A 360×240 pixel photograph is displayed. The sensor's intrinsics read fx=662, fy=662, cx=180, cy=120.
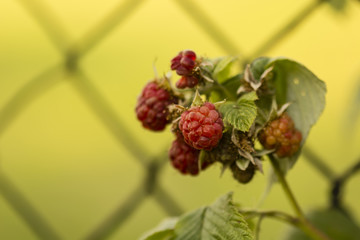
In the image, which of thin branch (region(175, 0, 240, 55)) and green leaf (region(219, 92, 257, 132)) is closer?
green leaf (region(219, 92, 257, 132))

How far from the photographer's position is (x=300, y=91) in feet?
1.99

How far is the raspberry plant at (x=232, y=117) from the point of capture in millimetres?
541

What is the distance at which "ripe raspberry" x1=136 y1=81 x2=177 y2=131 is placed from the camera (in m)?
0.59

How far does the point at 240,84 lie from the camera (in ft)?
1.95

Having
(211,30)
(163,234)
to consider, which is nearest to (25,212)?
(211,30)

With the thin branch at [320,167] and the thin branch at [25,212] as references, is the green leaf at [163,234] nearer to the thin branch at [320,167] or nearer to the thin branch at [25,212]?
the thin branch at [320,167]

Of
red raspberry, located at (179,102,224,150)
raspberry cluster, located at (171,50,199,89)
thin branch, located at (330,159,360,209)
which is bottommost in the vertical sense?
thin branch, located at (330,159,360,209)

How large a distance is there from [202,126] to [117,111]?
1.67 m

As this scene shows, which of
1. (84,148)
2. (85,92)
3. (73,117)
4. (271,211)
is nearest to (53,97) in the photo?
(73,117)

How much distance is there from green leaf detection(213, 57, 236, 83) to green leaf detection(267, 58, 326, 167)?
0.13 ft

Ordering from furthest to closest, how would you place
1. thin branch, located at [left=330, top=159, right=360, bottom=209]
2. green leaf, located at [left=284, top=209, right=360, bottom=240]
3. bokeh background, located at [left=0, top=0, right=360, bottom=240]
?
bokeh background, located at [left=0, top=0, right=360, bottom=240] < thin branch, located at [left=330, top=159, right=360, bottom=209] < green leaf, located at [left=284, top=209, right=360, bottom=240]

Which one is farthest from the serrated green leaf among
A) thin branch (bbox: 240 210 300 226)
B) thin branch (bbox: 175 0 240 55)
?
thin branch (bbox: 175 0 240 55)

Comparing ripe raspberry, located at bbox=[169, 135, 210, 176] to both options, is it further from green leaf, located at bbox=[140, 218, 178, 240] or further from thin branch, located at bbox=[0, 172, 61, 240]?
thin branch, located at bbox=[0, 172, 61, 240]

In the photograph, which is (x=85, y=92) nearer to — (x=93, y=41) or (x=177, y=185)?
(x=93, y=41)
